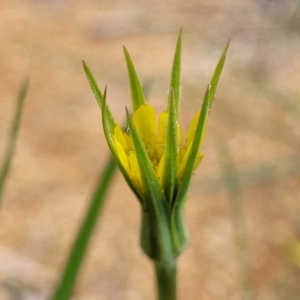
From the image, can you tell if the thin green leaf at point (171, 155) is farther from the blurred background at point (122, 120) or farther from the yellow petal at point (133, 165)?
the blurred background at point (122, 120)

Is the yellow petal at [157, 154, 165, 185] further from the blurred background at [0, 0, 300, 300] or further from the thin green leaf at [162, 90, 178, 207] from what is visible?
the blurred background at [0, 0, 300, 300]

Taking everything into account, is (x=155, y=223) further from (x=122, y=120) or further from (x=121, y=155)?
(x=122, y=120)

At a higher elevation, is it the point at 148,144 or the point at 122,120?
the point at 122,120

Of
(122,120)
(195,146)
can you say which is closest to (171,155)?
(195,146)

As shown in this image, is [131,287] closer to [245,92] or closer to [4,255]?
[4,255]

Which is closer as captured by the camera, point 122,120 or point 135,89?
point 135,89

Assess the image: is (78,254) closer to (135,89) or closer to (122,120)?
(135,89)

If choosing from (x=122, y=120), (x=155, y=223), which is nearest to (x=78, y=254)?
(x=155, y=223)

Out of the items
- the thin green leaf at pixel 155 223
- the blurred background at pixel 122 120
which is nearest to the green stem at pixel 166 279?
the thin green leaf at pixel 155 223
